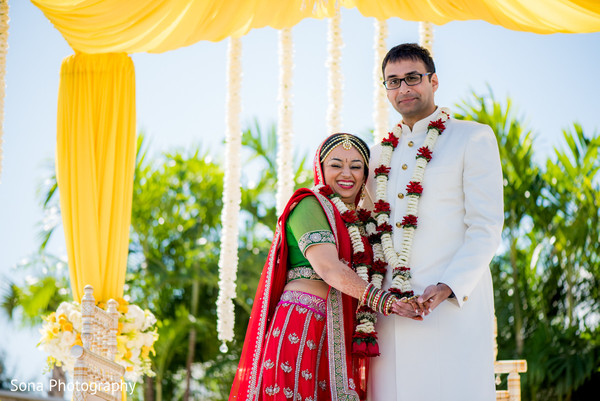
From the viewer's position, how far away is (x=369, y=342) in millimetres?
2473

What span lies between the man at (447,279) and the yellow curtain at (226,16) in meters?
1.76

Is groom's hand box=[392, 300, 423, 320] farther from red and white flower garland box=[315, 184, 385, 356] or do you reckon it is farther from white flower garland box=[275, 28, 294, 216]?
white flower garland box=[275, 28, 294, 216]

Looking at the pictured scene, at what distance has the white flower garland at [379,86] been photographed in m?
5.02

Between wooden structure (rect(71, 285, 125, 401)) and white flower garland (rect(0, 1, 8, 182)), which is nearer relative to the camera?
wooden structure (rect(71, 285, 125, 401))

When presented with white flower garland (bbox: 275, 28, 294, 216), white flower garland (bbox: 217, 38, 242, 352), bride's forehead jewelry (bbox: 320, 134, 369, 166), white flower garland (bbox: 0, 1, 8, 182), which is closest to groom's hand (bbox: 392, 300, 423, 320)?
bride's forehead jewelry (bbox: 320, 134, 369, 166)

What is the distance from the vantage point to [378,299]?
2346mm

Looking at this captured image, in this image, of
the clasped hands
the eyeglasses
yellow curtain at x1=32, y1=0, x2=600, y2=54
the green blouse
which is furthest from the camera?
yellow curtain at x1=32, y1=0, x2=600, y2=54

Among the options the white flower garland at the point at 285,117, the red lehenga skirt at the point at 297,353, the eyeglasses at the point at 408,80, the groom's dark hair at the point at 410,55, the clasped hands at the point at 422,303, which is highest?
the white flower garland at the point at 285,117

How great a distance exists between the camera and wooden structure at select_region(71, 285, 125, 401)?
3055 mm

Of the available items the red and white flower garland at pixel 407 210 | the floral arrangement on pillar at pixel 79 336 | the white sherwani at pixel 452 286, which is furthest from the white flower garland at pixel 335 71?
the white sherwani at pixel 452 286

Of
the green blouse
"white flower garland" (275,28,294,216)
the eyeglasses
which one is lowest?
the green blouse

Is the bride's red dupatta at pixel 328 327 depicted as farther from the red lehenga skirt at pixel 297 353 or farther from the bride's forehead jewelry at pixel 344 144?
the bride's forehead jewelry at pixel 344 144

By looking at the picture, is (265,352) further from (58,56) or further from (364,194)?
(58,56)

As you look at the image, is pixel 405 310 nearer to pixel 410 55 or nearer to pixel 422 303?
pixel 422 303
